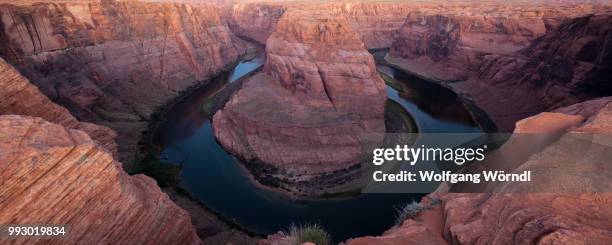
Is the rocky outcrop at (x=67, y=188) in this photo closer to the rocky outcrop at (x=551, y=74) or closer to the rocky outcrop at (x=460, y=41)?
the rocky outcrop at (x=551, y=74)

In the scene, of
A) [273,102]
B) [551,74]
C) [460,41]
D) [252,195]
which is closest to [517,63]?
[551,74]

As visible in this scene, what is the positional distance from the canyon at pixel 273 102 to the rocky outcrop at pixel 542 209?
2.3 inches

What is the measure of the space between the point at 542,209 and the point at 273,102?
35.8 metres

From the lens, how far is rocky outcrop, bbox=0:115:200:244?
1183 centimetres

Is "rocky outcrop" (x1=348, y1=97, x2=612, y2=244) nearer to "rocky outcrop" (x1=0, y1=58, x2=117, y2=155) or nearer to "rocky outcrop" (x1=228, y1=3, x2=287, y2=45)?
"rocky outcrop" (x1=0, y1=58, x2=117, y2=155)

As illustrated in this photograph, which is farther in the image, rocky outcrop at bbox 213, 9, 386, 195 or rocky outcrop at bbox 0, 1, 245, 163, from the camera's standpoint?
rocky outcrop at bbox 0, 1, 245, 163

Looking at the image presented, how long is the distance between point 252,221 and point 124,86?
37814 mm

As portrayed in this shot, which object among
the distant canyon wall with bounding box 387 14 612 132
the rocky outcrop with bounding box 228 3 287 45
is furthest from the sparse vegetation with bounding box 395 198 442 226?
the rocky outcrop with bounding box 228 3 287 45

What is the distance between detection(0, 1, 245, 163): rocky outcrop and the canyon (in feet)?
0.74

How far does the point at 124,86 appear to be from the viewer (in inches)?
2154

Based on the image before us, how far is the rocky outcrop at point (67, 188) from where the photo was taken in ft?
38.8

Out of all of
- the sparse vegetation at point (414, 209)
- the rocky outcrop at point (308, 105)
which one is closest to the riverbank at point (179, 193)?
the rocky outcrop at point (308, 105)

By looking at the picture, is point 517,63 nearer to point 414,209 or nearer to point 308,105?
point 308,105

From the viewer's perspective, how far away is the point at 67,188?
12867 millimetres
